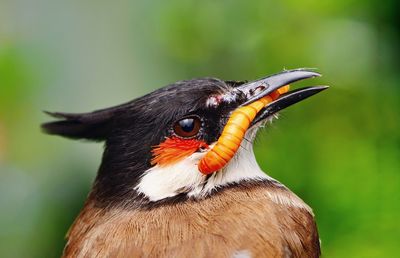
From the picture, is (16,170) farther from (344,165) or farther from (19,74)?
(344,165)

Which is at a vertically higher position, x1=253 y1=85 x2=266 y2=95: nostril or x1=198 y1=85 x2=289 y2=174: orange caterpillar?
x1=253 y1=85 x2=266 y2=95: nostril

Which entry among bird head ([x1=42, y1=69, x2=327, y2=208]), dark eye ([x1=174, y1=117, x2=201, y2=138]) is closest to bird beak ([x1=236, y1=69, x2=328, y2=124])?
bird head ([x1=42, y1=69, x2=327, y2=208])

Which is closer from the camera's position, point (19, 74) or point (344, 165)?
point (344, 165)

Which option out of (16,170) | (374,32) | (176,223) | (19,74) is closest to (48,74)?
(19,74)

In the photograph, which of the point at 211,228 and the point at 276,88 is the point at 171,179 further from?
the point at 276,88

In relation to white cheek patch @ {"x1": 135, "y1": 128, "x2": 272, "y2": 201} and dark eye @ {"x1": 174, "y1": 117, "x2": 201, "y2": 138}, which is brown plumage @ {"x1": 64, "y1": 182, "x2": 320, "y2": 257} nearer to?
white cheek patch @ {"x1": 135, "y1": 128, "x2": 272, "y2": 201}

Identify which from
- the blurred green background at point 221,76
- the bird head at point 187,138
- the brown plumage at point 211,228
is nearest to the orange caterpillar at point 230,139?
the bird head at point 187,138

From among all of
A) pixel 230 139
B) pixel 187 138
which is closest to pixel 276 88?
pixel 230 139
